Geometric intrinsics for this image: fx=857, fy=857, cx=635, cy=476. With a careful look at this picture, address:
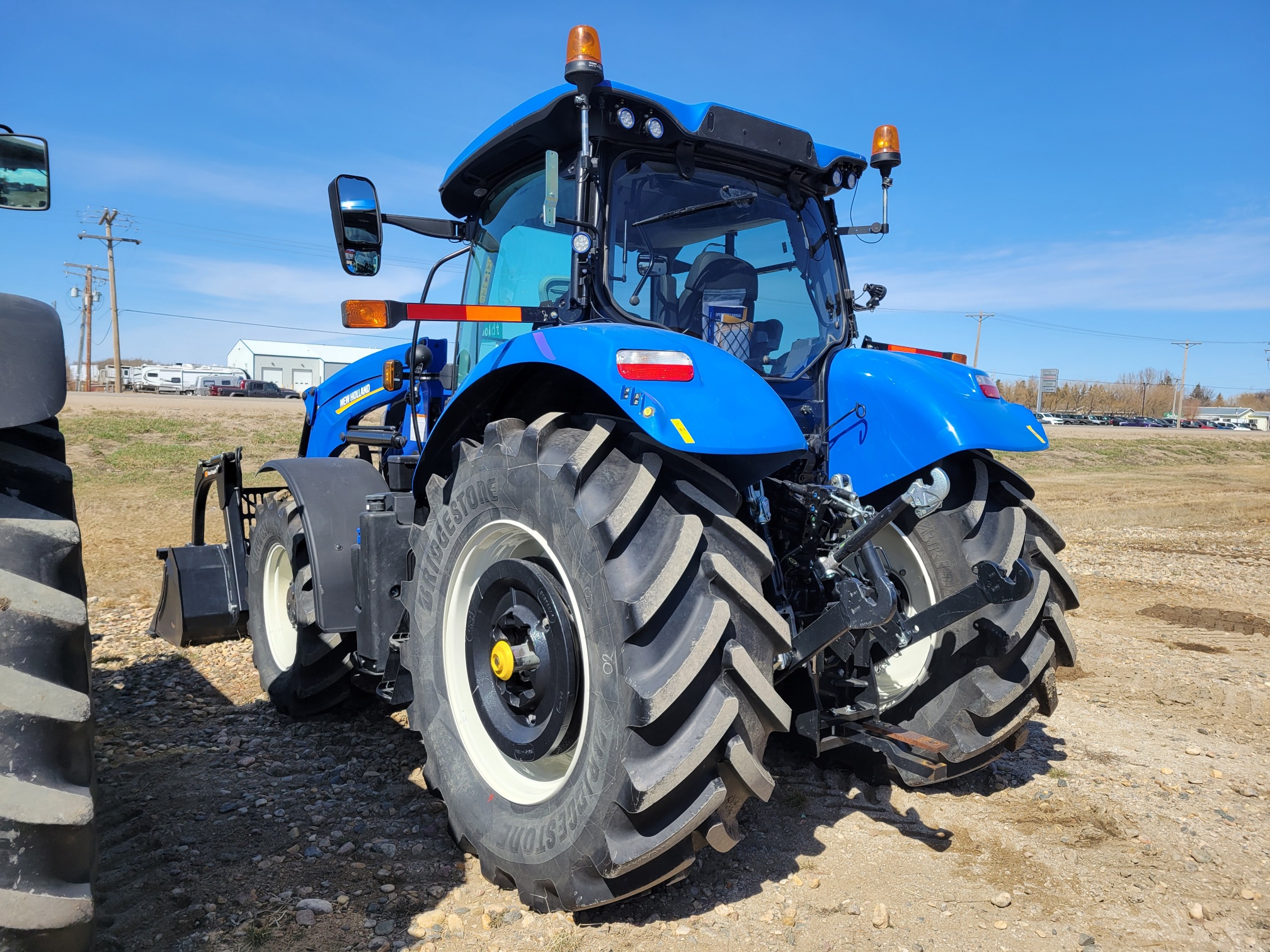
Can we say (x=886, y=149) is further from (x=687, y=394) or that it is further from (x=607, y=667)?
(x=607, y=667)

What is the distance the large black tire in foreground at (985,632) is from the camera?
3.09m

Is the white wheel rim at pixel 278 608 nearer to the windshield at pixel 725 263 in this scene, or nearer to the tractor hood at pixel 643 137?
the tractor hood at pixel 643 137

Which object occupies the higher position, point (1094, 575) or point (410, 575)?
point (410, 575)

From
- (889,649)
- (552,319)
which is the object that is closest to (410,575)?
(552,319)

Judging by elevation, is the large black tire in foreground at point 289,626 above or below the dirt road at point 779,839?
above

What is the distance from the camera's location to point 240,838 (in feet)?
9.93

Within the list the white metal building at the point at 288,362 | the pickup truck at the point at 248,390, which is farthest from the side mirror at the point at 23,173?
the white metal building at the point at 288,362

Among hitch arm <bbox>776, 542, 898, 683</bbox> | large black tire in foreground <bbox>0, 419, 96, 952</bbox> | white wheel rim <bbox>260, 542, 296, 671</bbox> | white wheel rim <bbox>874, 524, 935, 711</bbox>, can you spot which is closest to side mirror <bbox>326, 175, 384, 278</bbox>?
large black tire in foreground <bbox>0, 419, 96, 952</bbox>

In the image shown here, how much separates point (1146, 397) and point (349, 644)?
105791 millimetres

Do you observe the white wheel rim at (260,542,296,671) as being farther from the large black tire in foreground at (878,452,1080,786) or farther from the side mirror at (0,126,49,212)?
the large black tire in foreground at (878,452,1080,786)

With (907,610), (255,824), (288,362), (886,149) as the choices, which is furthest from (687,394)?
(288,362)

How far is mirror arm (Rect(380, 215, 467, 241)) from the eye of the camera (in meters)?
3.91

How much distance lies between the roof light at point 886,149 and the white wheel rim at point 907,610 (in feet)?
5.23

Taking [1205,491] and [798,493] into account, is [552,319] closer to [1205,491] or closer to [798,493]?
[798,493]
